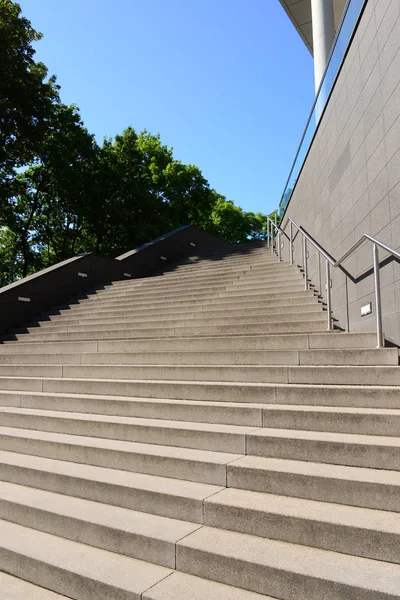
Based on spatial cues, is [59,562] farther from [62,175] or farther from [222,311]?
[62,175]

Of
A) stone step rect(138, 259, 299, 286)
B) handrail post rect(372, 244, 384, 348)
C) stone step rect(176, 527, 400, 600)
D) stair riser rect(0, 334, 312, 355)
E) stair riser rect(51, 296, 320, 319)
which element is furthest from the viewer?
stone step rect(138, 259, 299, 286)

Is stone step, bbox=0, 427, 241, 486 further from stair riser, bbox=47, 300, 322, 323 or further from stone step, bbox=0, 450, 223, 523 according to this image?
stair riser, bbox=47, 300, 322, 323

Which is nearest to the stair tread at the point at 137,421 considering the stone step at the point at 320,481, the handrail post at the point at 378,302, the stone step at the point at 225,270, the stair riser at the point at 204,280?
the stone step at the point at 320,481

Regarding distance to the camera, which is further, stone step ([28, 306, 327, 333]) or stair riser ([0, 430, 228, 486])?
stone step ([28, 306, 327, 333])

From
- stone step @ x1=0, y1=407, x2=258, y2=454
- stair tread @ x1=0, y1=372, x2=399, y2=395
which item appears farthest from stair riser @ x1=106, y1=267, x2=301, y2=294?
stone step @ x1=0, y1=407, x2=258, y2=454

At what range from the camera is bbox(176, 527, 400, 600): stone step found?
2438mm

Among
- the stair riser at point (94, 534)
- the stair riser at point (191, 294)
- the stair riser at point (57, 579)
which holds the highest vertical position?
the stair riser at point (191, 294)

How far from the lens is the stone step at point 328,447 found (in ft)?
10.9

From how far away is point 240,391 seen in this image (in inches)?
187

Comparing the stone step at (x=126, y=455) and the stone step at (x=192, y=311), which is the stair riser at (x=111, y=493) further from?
the stone step at (x=192, y=311)

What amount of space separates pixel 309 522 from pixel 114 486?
5.49 feet

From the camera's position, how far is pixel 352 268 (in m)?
6.52

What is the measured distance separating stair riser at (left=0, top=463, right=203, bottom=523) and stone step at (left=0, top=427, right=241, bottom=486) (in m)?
0.34

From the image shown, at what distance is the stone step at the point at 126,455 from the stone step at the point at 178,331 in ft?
9.35
